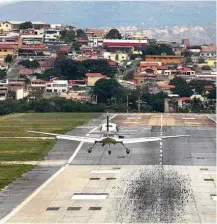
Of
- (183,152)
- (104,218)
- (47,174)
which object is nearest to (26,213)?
(104,218)

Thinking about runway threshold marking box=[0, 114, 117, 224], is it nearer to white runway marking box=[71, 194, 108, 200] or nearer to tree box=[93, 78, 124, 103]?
white runway marking box=[71, 194, 108, 200]

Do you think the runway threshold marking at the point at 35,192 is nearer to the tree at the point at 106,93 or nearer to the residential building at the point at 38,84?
the tree at the point at 106,93

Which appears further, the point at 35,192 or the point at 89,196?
the point at 35,192

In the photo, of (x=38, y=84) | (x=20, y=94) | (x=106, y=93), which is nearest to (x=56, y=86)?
(x=38, y=84)

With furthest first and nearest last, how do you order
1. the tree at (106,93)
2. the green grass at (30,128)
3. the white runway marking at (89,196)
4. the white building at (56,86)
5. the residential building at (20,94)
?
the white building at (56,86) < the residential building at (20,94) < the tree at (106,93) < the green grass at (30,128) < the white runway marking at (89,196)

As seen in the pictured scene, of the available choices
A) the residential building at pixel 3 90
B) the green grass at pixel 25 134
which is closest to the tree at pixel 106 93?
the residential building at pixel 3 90

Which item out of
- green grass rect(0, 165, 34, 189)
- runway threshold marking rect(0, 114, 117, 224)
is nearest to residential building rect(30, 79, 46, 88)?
runway threshold marking rect(0, 114, 117, 224)

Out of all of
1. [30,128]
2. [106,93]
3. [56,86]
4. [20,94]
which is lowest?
[20,94]

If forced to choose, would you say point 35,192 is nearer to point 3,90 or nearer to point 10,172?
point 10,172
